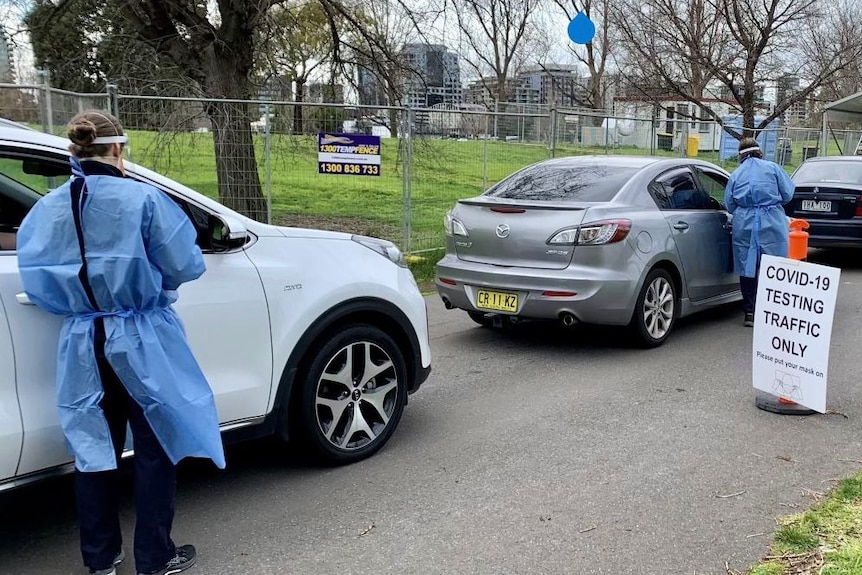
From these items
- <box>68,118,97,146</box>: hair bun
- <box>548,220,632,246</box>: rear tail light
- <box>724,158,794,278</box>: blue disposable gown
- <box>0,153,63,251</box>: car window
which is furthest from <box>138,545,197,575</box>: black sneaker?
<box>724,158,794,278</box>: blue disposable gown

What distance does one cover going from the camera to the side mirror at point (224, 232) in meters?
3.51

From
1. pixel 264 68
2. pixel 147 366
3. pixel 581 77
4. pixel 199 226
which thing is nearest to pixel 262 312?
pixel 199 226

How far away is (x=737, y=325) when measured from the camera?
7438 millimetres

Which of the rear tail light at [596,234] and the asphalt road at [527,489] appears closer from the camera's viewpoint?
the asphalt road at [527,489]

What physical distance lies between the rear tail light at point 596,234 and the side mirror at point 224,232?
305 cm

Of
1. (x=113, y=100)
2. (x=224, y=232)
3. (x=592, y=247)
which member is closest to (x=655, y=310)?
(x=592, y=247)

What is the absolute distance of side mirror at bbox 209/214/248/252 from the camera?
3506 mm

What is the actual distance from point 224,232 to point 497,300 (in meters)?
3.10

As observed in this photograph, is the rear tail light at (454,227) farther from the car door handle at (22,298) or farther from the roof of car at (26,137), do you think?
the car door handle at (22,298)

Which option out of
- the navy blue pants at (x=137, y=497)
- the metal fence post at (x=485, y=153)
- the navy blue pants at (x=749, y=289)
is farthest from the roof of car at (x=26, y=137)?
the metal fence post at (x=485, y=153)

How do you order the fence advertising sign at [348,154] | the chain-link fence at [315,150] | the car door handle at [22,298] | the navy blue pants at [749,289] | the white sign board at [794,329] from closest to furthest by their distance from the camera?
the car door handle at [22,298]
the white sign board at [794,329]
the navy blue pants at [749,289]
the chain-link fence at [315,150]
the fence advertising sign at [348,154]

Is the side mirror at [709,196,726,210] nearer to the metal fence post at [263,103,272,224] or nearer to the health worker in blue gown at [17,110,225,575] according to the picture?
the metal fence post at [263,103,272,224]

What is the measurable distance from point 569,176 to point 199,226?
12.9ft

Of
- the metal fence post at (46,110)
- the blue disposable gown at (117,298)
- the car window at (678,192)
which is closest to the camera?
the blue disposable gown at (117,298)
